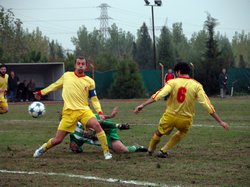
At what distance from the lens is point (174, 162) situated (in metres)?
9.20

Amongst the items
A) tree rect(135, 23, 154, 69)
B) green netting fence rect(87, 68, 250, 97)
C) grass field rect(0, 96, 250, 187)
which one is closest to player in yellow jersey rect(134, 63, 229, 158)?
grass field rect(0, 96, 250, 187)

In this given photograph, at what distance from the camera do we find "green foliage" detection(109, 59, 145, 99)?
36562 mm

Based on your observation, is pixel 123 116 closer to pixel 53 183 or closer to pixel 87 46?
pixel 53 183

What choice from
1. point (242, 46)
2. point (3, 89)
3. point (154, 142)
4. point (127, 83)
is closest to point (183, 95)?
point (154, 142)

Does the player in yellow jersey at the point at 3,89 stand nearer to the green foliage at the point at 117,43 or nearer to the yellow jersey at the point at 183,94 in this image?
the yellow jersey at the point at 183,94

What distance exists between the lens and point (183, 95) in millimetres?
9570

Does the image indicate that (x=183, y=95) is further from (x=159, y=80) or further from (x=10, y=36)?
(x=10, y=36)

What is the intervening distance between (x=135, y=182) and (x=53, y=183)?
1.09 meters

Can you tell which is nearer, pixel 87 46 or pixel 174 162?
pixel 174 162

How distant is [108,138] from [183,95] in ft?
6.05

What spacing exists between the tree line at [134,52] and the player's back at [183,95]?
27.0m

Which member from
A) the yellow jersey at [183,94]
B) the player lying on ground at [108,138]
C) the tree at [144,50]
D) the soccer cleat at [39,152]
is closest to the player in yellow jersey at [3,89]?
the player lying on ground at [108,138]

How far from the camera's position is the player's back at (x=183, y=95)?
31.4 ft

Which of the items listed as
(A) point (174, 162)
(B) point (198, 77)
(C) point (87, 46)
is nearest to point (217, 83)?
(B) point (198, 77)
